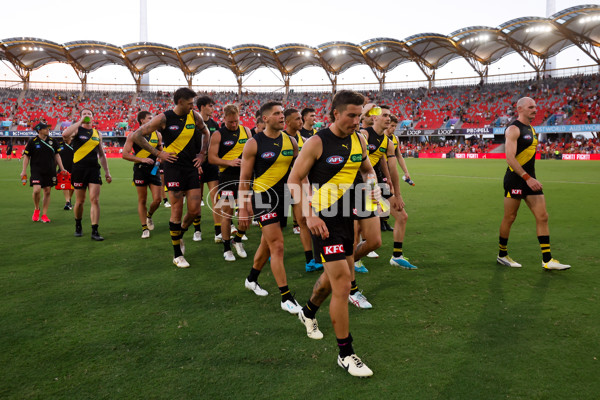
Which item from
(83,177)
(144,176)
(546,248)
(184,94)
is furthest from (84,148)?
(546,248)

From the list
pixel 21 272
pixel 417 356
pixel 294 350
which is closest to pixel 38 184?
pixel 21 272

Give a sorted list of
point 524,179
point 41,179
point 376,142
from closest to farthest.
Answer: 1. point 524,179
2. point 376,142
3. point 41,179

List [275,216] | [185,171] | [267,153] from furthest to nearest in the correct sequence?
1. [185,171]
2. [267,153]
3. [275,216]

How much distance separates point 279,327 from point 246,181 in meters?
1.73

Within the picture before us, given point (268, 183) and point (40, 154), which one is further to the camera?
point (40, 154)

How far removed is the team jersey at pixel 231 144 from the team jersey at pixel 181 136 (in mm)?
598

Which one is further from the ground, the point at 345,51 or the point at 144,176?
the point at 345,51

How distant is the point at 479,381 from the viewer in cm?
284

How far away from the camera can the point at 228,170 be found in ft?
21.7

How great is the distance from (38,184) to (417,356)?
9.94 metres

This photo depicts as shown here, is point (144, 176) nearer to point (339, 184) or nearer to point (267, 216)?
point (267, 216)

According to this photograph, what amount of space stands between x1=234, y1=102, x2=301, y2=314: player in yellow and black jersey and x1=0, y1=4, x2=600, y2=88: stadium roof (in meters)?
47.8

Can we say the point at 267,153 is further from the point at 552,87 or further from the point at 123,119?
the point at 123,119

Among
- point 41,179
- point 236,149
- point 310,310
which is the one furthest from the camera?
point 41,179
